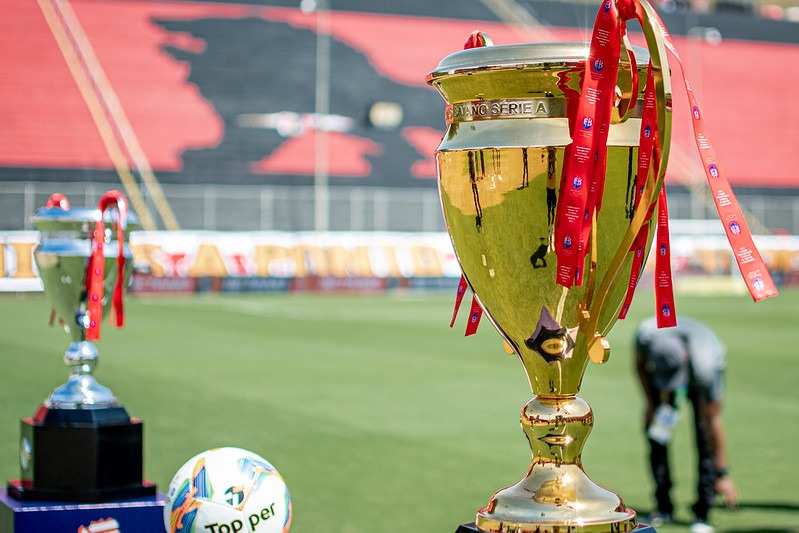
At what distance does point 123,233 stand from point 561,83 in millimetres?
1763

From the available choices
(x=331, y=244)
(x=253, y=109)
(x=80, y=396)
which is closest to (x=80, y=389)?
(x=80, y=396)

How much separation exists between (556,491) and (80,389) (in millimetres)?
1680

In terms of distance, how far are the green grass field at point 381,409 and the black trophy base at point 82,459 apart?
2.60 meters

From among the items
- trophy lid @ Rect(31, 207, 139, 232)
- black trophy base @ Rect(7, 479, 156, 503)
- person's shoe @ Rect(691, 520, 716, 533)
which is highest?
trophy lid @ Rect(31, 207, 139, 232)

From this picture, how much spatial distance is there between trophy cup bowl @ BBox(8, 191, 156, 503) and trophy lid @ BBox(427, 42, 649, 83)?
1.58 metres

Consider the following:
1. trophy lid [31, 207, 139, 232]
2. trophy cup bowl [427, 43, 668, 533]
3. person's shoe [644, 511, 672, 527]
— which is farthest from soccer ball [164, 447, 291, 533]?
person's shoe [644, 511, 672, 527]

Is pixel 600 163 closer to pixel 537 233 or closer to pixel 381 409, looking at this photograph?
pixel 537 233

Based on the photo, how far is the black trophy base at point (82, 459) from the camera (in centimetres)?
306

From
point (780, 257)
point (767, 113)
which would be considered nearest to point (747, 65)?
point (767, 113)

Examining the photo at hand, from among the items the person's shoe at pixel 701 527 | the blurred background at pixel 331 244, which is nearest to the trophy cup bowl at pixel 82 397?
the blurred background at pixel 331 244

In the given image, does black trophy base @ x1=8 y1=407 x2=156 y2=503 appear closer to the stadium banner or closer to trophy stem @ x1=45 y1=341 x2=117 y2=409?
trophy stem @ x1=45 y1=341 x2=117 y2=409

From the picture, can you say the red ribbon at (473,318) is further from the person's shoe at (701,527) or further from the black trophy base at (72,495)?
the person's shoe at (701,527)

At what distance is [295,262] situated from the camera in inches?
1008

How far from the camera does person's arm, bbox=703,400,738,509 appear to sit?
19.4 ft
